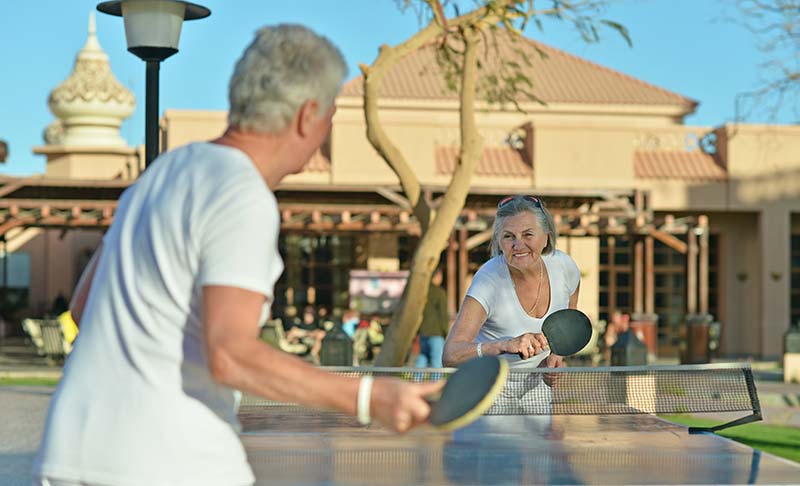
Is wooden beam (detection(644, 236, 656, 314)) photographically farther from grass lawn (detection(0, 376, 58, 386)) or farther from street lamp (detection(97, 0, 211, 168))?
street lamp (detection(97, 0, 211, 168))

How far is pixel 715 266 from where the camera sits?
31469mm

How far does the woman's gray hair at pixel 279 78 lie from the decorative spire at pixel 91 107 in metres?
33.3

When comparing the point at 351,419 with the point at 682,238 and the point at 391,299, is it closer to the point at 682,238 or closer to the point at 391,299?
the point at 391,299

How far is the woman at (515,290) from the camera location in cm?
530

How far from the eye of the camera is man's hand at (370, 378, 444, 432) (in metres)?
2.26

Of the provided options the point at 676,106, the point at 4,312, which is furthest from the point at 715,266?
the point at 4,312

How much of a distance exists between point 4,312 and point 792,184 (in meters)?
22.1

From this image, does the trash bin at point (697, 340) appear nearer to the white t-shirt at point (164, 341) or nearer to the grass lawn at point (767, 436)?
the grass lawn at point (767, 436)

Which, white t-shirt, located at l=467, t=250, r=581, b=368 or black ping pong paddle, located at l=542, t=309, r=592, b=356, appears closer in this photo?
black ping pong paddle, located at l=542, t=309, r=592, b=356

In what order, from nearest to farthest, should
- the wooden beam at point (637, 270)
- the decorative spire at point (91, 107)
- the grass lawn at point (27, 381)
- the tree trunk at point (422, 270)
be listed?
the tree trunk at point (422, 270) → the grass lawn at point (27, 381) → the wooden beam at point (637, 270) → the decorative spire at point (91, 107)

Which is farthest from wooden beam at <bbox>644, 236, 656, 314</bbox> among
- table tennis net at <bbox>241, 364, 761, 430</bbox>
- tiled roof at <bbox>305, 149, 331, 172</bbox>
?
table tennis net at <bbox>241, 364, 761, 430</bbox>

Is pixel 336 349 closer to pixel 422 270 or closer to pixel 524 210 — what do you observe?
pixel 422 270

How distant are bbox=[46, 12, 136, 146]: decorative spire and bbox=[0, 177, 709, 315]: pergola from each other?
24.0 ft

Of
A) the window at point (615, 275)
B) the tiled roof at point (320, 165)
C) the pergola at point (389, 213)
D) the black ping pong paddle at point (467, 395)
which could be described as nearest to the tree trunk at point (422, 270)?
the black ping pong paddle at point (467, 395)
